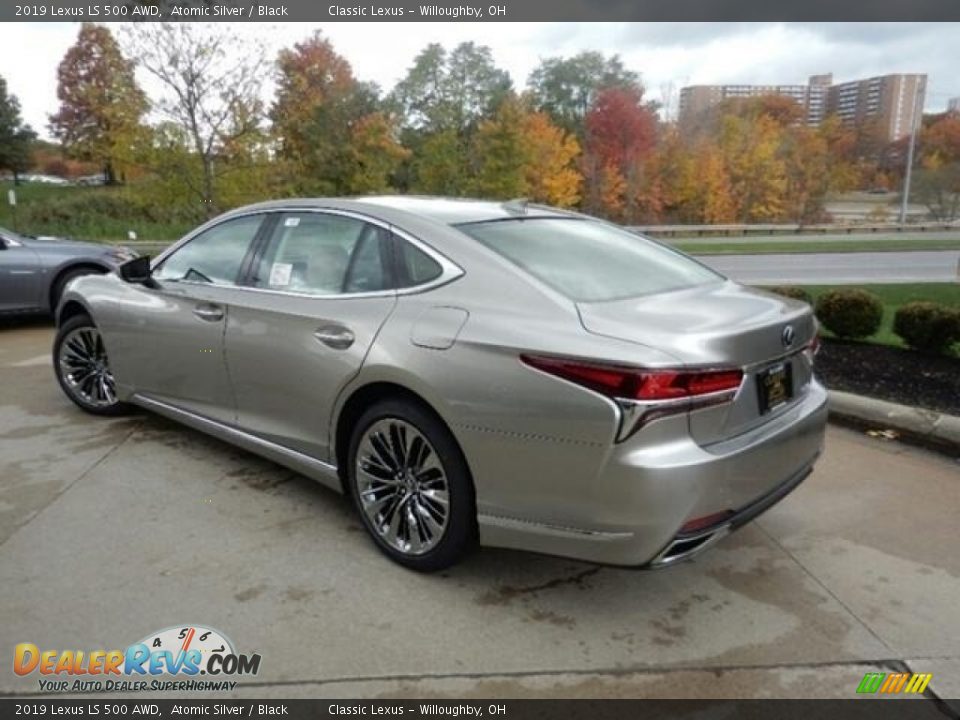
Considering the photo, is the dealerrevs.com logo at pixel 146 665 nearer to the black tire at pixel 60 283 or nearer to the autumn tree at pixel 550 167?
the black tire at pixel 60 283

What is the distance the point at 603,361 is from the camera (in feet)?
7.55

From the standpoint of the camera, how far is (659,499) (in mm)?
2283

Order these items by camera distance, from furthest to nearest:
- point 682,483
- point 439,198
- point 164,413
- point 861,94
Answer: point 861,94 → point 164,413 → point 439,198 → point 682,483

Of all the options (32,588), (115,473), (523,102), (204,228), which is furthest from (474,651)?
(523,102)

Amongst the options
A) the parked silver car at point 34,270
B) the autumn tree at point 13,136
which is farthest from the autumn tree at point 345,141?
the autumn tree at point 13,136

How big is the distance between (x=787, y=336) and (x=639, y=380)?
0.80m

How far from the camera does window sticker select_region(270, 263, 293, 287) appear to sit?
3.48 metres

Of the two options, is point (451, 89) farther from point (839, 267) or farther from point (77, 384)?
point (77, 384)

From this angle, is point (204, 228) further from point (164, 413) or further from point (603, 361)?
point (603, 361)

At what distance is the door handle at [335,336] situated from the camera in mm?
3028

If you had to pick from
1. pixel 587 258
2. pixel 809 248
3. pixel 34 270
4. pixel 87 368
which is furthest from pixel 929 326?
pixel 809 248

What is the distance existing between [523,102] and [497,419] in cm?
3109
